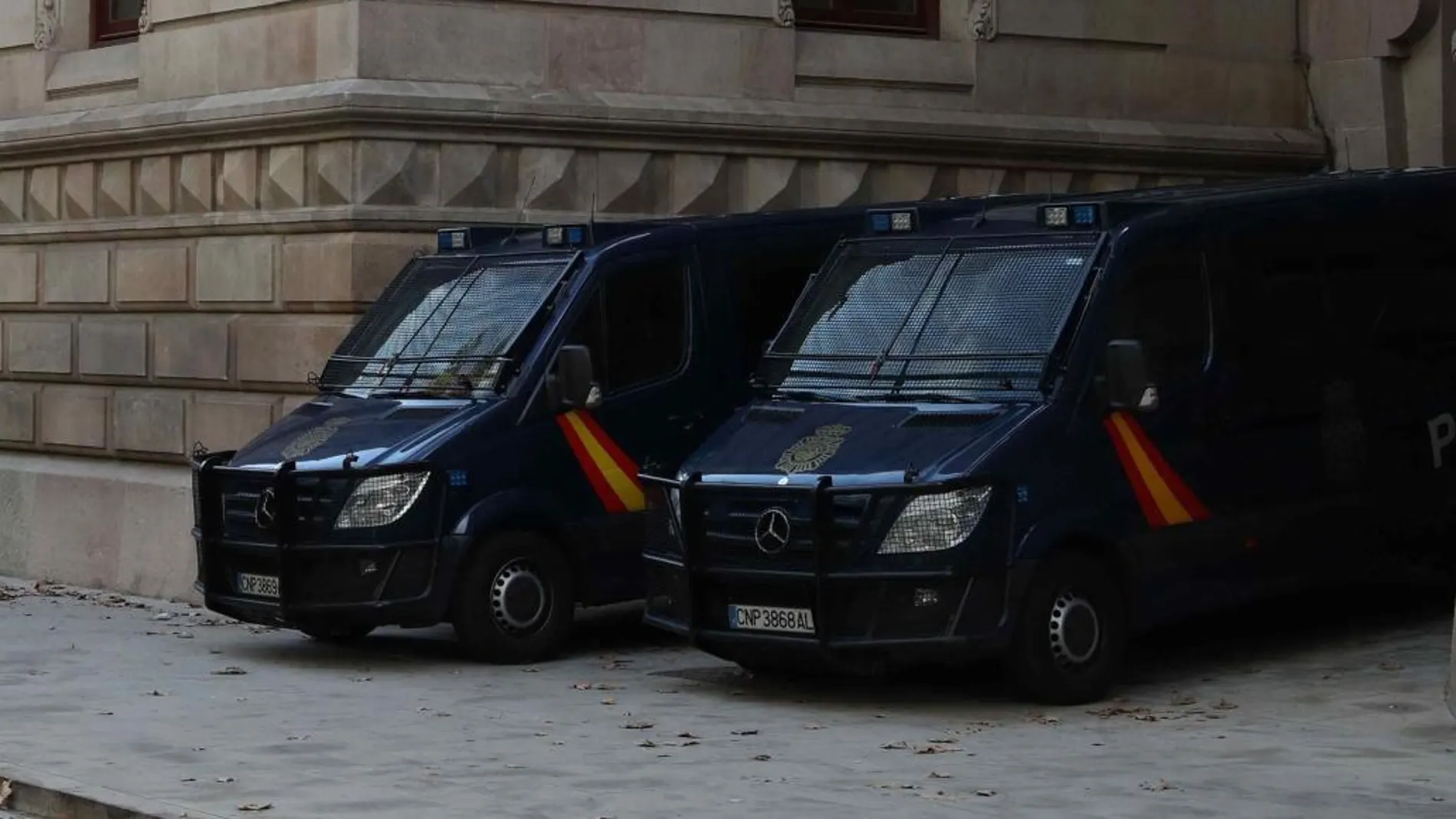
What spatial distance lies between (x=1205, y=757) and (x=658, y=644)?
4.73m

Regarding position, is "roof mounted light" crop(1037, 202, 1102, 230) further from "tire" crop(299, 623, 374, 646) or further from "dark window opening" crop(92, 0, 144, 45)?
"dark window opening" crop(92, 0, 144, 45)

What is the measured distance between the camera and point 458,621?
13.0 metres

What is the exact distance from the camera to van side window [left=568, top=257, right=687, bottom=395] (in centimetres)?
1343

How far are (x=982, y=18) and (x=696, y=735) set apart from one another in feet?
29.6

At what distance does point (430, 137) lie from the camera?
16.0 metres

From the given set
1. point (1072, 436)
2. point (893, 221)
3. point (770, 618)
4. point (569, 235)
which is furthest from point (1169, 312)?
point (569, 235)

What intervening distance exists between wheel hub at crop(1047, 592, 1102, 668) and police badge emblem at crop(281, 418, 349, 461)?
398 centimetres

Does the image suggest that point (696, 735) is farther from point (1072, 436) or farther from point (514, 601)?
point (514, 601)

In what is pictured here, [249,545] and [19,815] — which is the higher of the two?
[249,545]

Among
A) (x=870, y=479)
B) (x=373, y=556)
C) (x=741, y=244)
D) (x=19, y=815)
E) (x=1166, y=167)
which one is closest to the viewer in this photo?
(x=19, y=815)

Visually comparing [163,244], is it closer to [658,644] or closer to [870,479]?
[658,644]

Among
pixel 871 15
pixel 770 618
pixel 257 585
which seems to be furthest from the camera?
pixel 871 15

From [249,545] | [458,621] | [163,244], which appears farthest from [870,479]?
[163,244]

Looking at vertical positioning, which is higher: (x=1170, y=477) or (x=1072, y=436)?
(x=1072, y=436)
